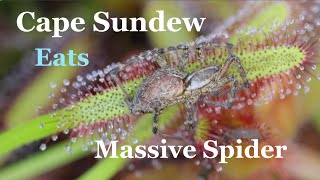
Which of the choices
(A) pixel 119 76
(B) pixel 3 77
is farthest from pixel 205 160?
(B) pixel 3 77

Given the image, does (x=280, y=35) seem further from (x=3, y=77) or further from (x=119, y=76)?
(x=3, y=77)

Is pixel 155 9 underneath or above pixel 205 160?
above

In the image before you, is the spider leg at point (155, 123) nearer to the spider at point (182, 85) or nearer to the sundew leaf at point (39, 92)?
the spider at point (182, 85)

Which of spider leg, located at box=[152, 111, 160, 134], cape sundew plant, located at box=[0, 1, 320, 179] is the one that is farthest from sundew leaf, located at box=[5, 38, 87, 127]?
spider leg, located at box=[152, 111, 160, 134]

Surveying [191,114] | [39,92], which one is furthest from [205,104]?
[39,92]

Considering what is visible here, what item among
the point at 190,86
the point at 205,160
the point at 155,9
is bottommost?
the point at 205,160

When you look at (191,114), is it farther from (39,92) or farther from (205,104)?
(39,92)

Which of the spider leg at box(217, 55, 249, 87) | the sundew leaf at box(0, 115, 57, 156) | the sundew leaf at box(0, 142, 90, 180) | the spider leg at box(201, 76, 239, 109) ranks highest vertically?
the spider leg at box(217, 55, 249, 87)

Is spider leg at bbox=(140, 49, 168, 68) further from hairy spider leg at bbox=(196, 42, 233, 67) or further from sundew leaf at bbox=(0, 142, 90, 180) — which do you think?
sundew leaf at bbox=(0, 142, 90, 180)
